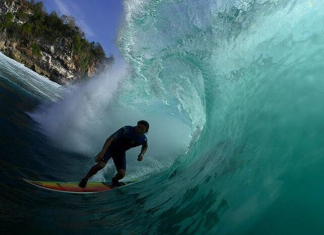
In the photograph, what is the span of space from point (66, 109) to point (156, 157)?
18.7ft

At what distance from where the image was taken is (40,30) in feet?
262

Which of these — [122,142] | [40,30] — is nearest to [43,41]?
[40,30]

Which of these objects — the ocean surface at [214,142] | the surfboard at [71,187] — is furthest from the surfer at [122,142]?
the ocean surface at [214,142]

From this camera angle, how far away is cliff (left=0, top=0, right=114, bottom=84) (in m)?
69.6

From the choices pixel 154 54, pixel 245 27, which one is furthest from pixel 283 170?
pixel 154 54

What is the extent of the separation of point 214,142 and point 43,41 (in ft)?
272

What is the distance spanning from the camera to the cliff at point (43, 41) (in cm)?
6962

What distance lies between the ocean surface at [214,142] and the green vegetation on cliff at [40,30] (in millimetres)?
69503

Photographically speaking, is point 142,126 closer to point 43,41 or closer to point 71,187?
point 71,187

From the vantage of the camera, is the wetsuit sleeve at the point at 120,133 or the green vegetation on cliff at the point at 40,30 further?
the green vegetation on cliff at the point at 40,30

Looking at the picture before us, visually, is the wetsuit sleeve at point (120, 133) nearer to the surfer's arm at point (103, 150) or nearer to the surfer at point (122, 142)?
the surfer at point (122, 142)

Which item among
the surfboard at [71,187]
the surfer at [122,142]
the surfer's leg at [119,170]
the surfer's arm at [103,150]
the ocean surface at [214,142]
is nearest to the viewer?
the ocean surface at [214,142]

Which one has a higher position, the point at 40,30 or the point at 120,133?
the point at 40,30

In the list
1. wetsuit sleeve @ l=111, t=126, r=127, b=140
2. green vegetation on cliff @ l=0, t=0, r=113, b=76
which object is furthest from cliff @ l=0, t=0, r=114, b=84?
wetsuit sleeve @ l=111, t=126, r=127, b=140
